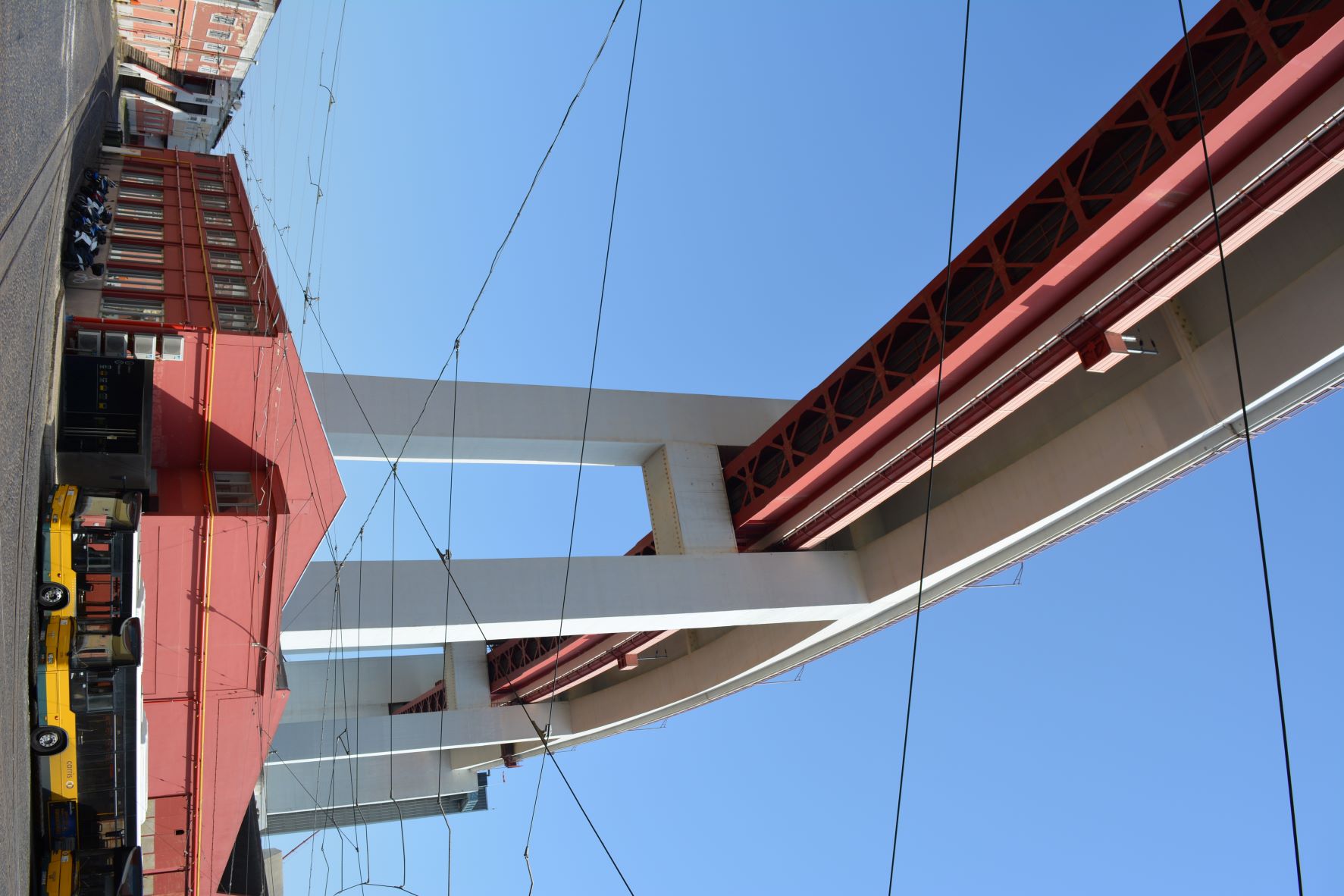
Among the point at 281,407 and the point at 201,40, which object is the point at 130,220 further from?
the point at 201,40

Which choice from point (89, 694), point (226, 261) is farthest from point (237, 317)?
point (89, 694)

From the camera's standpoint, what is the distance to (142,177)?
28.9 metres

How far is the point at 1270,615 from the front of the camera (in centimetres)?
521

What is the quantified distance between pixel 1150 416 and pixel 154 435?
1524 centimetres

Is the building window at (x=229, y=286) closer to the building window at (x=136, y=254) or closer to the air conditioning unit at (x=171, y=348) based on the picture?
the building window at (x=136, y=254)

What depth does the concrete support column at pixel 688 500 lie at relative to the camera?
727 inches

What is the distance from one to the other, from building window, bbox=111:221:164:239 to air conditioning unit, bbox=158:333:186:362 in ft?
25.7

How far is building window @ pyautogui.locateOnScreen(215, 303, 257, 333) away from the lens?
1495cm

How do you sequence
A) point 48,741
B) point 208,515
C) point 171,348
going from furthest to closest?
point 208,515
point 171,348
point 48,741

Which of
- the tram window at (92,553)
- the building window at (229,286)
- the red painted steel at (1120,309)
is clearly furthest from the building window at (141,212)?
the red painted steel at (1120,309)

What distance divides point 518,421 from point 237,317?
519cm

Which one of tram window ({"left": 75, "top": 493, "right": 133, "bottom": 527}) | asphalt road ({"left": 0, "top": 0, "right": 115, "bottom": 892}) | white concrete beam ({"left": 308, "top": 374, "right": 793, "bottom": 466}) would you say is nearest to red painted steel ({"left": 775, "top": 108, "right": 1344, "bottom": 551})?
white concrete beam ({"left": 308, "top": 374, "right": 793, "bottom": 466})

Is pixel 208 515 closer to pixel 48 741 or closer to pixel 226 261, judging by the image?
pixel 48 741

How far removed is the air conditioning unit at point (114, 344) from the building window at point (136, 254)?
4.58 metres
